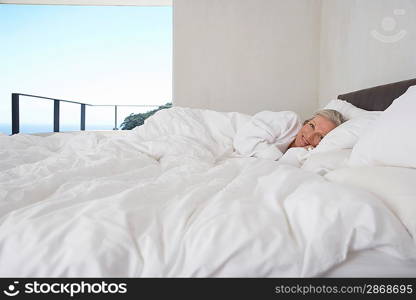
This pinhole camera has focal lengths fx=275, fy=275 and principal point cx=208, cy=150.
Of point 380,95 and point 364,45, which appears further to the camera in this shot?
point 364,45

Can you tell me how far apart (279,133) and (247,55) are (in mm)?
2085

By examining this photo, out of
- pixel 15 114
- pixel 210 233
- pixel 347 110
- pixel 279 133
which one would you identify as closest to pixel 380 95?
pixel 347 110

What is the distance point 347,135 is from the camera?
4.58 feet

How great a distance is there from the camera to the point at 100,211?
2.10 ft

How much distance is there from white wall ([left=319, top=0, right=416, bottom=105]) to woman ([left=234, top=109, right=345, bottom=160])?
56 cm

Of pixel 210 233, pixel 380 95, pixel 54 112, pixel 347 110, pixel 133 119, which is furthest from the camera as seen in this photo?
pixel 133 119

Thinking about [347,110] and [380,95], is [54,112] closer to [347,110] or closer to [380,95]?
[347,110]

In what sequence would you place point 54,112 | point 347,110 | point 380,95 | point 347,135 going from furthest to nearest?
point 54,112
point 347,110
point 380,95
point 347,135

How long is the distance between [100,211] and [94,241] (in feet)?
0.32

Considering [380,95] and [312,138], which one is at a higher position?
[380,95]

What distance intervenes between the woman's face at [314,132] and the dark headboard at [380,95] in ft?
0.96

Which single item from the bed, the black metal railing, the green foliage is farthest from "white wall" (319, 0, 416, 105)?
the black metal railing

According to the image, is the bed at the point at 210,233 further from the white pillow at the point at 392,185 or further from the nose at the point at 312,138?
the nose at the point at 312,138

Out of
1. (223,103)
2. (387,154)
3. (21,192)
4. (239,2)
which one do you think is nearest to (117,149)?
(21,192)
